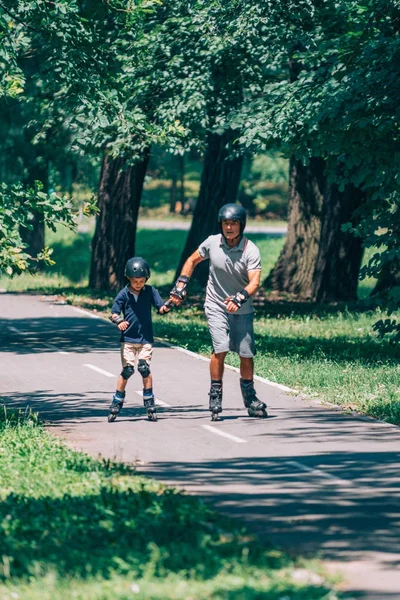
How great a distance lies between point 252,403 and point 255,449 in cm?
192

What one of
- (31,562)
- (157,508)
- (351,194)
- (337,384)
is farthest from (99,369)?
(351,194)

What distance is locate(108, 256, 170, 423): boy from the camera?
1273cm

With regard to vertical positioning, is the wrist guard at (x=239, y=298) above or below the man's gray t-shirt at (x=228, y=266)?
below

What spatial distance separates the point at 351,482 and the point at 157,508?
1.83m

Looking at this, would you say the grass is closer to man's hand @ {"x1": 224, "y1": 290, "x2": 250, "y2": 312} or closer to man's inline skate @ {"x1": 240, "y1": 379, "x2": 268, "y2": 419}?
man's inline skate @ {"x1": 240, "y1": 379, "x2": 268, "y2": 419}

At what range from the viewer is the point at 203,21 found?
22.5 meters

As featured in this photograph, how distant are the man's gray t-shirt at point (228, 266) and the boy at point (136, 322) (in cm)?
62

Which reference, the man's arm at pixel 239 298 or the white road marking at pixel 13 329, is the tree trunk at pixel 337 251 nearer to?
the white road marking at pixel 13 329

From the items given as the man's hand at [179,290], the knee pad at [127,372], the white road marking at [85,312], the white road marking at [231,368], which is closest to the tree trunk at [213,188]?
the white road marking at [85,312]

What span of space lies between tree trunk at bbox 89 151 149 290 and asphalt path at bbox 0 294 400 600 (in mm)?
12919

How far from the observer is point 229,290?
515 inches

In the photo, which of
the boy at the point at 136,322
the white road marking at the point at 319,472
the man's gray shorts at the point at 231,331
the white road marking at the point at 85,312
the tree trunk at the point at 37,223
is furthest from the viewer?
the tree trunk at the point at 37,223

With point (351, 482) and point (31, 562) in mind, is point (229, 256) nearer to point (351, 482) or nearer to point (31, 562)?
point (351, 482)

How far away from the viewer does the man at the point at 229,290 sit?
1281 cm
